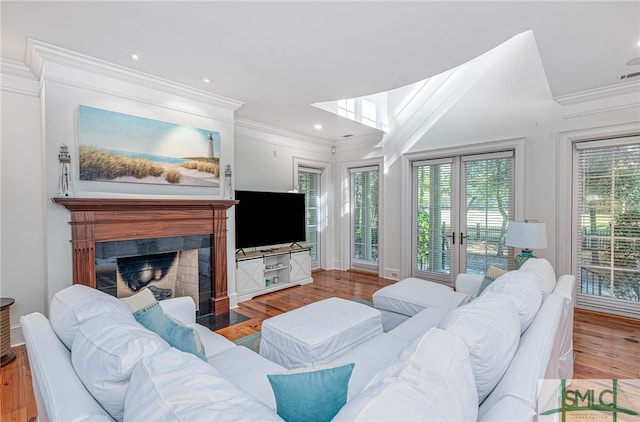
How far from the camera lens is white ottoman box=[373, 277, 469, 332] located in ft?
9.25

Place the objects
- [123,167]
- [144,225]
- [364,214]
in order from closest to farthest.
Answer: [123,167] → [144,225] → [364,214]

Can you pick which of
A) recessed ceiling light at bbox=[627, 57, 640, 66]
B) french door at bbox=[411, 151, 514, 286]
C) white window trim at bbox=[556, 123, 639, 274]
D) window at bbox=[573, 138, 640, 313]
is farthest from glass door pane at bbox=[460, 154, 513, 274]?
recessed ceiling light at bbox=[627, 57, 640, 66]

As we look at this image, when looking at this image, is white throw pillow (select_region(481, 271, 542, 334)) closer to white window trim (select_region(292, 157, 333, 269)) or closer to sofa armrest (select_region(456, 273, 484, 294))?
sofa armrest (select_region(456, 273, 484, 294))

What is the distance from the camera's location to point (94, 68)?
279cm

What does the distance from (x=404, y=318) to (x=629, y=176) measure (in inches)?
125

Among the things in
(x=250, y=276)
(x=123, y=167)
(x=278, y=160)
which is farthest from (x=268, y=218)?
(x=123, y=167)

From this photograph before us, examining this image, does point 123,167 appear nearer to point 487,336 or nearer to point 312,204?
Result: point 487,336

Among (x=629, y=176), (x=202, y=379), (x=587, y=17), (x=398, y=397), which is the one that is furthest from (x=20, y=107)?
(x=629, y=176)

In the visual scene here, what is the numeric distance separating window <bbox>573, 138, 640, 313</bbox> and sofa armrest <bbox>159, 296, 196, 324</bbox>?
4475mm

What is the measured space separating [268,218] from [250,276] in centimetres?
96

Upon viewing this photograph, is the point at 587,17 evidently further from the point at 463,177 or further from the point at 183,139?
the point at 183,139

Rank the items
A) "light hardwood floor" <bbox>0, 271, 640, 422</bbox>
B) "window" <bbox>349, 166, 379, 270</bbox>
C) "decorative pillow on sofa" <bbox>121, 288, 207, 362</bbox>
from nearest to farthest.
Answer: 1. "decorative pillow on sofa" <bbox>121, 288, 207, 362</bbox>
2. "light hardwood floor" <bbox>0, 271, 640, 422</bbox>
3. "window" <bbox>349, 166, 379, 270</bbox>

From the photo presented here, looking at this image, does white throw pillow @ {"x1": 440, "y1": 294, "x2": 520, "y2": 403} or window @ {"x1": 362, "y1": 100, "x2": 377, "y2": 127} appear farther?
window @ {"x1": 362, "y1": 100, "x2": 377, "y2": 127}

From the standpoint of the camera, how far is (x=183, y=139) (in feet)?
11.3
